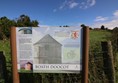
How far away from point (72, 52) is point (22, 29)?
1.27 m

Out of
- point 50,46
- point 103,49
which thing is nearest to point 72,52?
point 50,46

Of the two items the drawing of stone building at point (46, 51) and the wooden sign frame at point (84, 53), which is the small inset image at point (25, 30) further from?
the drawing of stone building at point (46, 51)

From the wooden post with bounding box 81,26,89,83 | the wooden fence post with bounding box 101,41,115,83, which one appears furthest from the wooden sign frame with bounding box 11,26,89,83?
the wooden fence post with bounding box 101,41,115,83

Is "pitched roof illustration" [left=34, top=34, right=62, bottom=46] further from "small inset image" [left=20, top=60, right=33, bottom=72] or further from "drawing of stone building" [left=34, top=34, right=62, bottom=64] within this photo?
"small inset image" [left=20, top=60, right=33, bottom=72]

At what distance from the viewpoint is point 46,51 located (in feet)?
18.2

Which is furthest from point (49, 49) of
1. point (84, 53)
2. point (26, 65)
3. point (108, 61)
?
point (108, 61)

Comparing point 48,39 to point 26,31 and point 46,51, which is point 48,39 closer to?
point 46,51

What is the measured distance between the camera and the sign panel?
17.9 ft

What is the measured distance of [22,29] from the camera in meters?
5.55

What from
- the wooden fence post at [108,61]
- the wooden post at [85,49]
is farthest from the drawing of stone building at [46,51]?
the wooden fence post at [108,61]

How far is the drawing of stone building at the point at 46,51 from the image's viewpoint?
551 centimetres

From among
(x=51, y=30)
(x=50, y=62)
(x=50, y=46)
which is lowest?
(x=50, y=62)

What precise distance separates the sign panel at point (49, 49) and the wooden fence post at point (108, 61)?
86 centimetres

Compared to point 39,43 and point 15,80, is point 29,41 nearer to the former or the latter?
point 39,43
